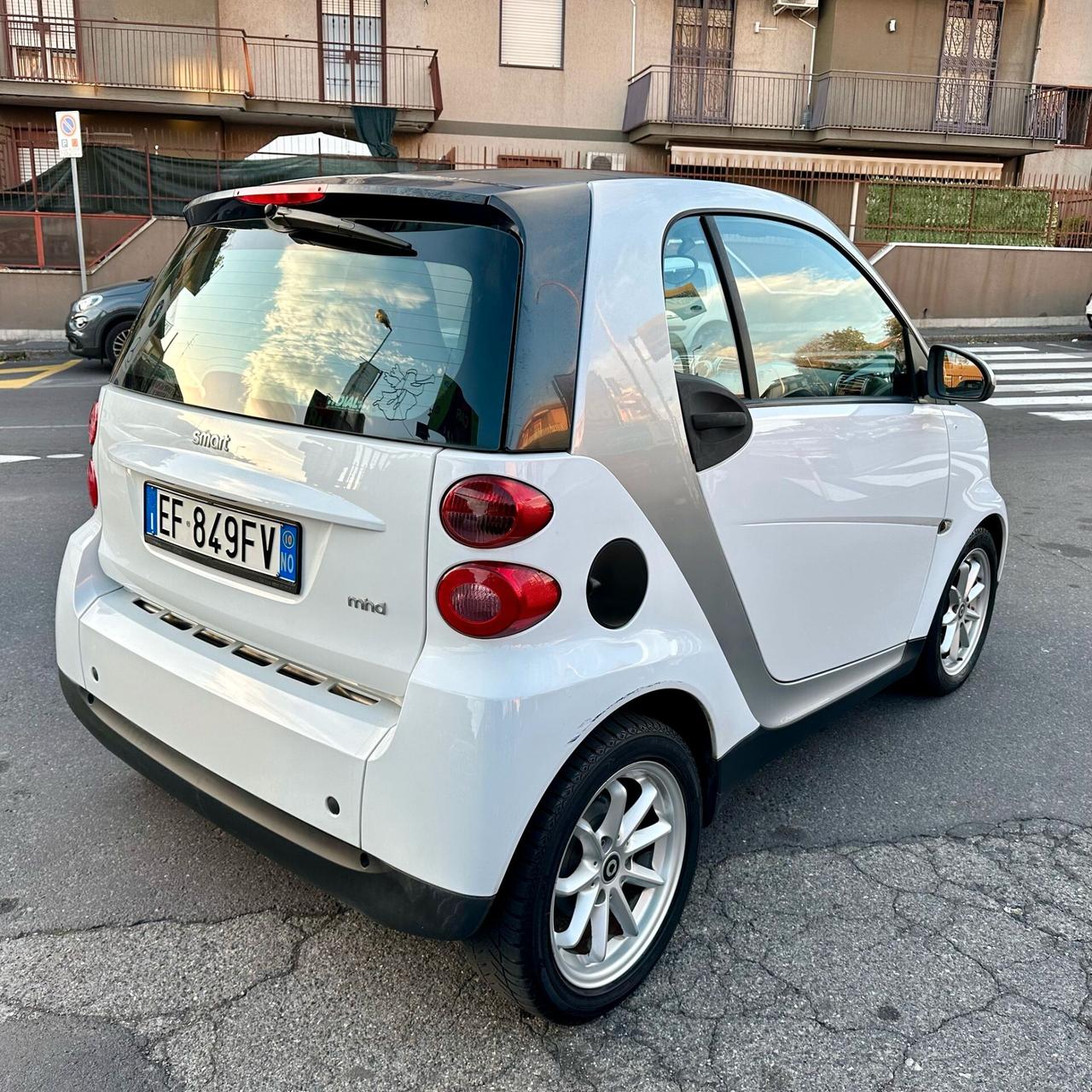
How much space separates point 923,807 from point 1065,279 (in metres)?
21.7

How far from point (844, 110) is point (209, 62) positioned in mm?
15127

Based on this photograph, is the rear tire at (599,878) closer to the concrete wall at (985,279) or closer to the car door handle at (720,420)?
the car door handle at (720,420)

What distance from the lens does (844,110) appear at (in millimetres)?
25297

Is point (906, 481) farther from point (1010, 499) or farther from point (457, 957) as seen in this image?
point (1010, 499)

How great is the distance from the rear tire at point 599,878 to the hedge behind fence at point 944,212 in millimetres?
21221

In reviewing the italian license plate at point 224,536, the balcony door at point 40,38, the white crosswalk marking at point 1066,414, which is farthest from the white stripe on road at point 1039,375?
the balcony door at point 40,38

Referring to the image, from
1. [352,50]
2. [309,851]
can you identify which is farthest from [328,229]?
[352,50]

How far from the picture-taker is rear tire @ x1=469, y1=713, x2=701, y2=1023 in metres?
2.04

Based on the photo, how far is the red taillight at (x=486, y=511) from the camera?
76.1 inches

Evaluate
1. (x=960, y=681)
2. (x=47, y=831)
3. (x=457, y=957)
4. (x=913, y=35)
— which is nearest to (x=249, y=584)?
(x=457, y=957)

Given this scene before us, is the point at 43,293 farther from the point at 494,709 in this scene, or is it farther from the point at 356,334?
the point at 494,709

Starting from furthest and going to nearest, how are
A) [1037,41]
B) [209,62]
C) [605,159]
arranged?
[1037,41] → [605,159] → [209,62]

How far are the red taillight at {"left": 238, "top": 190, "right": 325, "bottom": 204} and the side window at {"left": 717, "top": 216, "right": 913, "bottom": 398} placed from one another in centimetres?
102

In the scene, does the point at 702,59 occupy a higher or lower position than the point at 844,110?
higher
